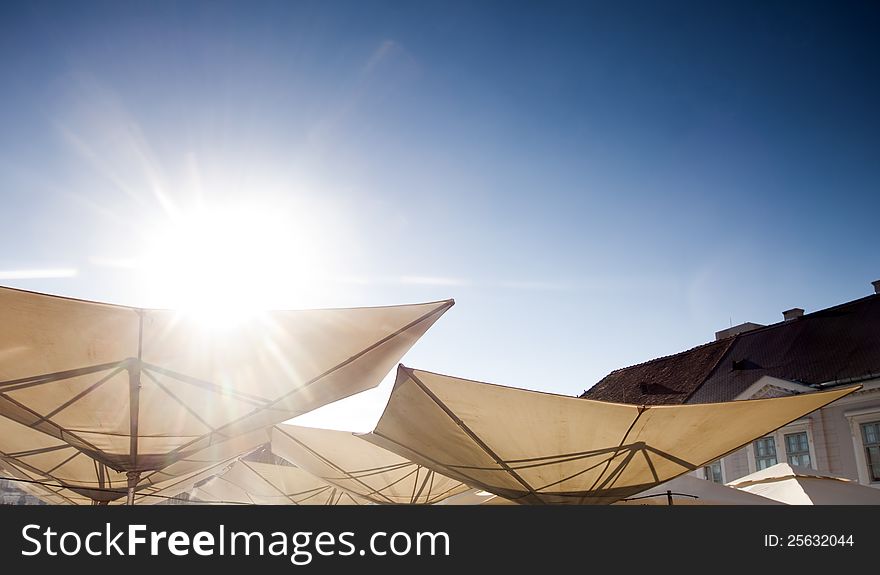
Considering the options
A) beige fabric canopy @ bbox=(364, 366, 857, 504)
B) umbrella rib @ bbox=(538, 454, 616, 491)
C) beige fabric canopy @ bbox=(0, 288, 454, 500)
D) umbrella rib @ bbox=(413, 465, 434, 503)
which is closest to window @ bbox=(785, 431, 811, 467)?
umbrella rib @ bbox=(413, 465, 434, 503)

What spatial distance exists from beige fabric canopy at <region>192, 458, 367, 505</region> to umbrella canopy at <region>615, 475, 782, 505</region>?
8096mm

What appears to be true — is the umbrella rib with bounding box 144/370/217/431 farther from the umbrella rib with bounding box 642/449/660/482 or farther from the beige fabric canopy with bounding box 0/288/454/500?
the umbrella rib with bounding box 642/449/660/482

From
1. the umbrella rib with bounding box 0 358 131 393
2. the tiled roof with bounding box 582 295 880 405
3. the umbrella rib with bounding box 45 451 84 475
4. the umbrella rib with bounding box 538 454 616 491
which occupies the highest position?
the tiled roof with bounding box 582 295 880 405

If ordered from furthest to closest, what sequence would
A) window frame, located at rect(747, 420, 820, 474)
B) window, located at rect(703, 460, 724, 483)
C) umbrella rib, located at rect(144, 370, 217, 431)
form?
window, located at rect(703, 460, 724, 483), window frame, located at rect(747, 420, 820, 474), umbrella rib, located at rect(144, 370, 217, 431)

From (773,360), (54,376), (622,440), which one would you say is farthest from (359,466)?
(773,360)

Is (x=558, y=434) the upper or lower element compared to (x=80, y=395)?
lower

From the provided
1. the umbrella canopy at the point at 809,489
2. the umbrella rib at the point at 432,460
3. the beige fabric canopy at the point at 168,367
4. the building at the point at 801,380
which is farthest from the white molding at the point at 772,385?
the beige fabric canopy at the point at 168,367

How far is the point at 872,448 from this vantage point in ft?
63.2

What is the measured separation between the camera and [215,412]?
687 cm

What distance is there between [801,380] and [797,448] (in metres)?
2.33

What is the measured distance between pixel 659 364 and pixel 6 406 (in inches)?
1130

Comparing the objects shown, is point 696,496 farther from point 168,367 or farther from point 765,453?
point 765,453

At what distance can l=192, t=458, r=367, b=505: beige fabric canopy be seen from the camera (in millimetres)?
14695

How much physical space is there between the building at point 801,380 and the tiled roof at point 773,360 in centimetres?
3
